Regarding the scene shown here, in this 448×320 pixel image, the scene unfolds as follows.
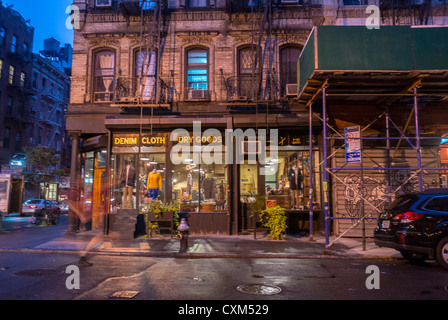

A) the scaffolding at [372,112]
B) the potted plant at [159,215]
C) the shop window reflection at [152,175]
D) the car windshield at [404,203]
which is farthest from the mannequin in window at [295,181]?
the car windshield at [404,203]

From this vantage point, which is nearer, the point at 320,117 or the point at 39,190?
the point at 320,117

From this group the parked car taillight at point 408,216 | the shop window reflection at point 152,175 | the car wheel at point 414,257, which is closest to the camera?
the parked car taillight at point 408,216

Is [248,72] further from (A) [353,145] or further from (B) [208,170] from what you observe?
(A) [353,145]

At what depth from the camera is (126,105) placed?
14.3 m

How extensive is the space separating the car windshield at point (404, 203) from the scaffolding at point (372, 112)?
1.36 m

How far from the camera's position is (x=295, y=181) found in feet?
48.1

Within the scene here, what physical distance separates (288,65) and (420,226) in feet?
31.0

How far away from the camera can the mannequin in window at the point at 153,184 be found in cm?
1436

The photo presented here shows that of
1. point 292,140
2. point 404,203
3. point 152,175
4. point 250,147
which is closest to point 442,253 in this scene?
point 404,203

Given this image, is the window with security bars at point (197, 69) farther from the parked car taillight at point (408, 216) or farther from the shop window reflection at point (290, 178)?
the parked car taillight at point (408, 216)

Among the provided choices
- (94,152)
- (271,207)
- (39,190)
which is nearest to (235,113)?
(271,207)

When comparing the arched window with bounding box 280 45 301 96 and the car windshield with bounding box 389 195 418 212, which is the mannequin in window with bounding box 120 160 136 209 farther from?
the car windshield with bounding box 389 195 418 212

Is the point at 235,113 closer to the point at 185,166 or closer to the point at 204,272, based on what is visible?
the point at 185,166

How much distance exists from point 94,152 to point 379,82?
500 inches
